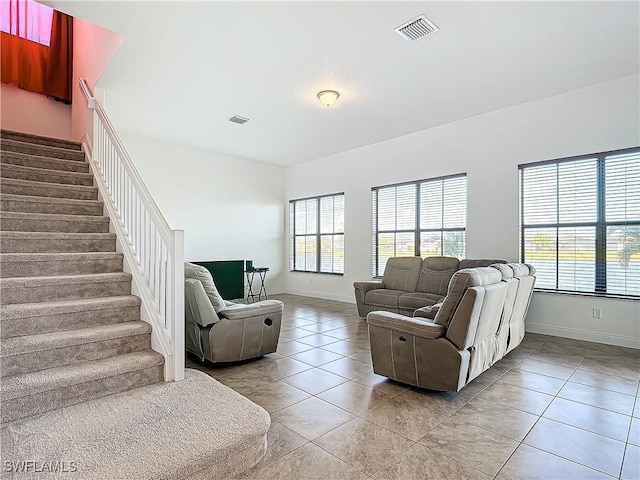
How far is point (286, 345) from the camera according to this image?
165 inches

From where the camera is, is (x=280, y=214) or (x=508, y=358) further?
(x=280, y=214)

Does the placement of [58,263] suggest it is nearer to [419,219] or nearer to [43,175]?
[43,175]

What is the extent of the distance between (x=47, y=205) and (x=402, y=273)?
4.82 metres

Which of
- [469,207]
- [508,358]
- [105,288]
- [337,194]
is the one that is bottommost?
[508,358]

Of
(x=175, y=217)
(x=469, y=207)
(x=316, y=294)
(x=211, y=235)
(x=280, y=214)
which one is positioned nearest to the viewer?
(x=469, y=207)

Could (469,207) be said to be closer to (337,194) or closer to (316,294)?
(337,194)

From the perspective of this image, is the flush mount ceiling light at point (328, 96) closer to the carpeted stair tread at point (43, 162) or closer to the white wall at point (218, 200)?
the carpeted stair tread at point (43, 162)

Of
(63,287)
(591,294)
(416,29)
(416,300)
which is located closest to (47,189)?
(63,287)

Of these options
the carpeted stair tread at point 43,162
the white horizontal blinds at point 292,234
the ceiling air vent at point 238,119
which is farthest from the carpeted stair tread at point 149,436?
the white horizontal blinds at point 292,234

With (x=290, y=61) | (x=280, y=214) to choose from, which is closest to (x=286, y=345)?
(x=290, y=61)

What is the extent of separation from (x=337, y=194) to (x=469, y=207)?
291 cm

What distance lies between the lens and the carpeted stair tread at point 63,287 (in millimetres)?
2447

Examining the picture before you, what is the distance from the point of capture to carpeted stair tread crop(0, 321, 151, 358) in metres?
2.12

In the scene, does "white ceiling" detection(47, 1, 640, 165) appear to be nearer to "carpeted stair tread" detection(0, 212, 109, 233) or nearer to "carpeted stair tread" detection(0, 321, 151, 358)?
"carpeted stair tread" detection(0, 212, 109, 233)
